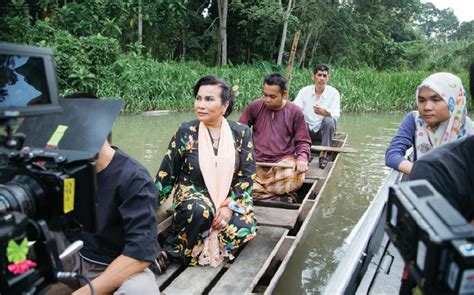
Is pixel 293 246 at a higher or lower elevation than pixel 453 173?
lower

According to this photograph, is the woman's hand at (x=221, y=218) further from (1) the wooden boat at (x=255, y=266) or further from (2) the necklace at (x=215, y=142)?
(2) the necklace at (x=215, y=142)

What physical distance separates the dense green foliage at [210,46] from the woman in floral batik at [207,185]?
4312 mm

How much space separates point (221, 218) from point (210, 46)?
14573 mm

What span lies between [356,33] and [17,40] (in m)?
13.1

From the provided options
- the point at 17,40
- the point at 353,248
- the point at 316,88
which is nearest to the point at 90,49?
the point at 17,40

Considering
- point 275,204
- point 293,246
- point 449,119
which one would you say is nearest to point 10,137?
point 293,246

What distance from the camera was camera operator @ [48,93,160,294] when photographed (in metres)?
1.72

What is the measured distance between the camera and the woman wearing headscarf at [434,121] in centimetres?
232

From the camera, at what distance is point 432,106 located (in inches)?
92.7

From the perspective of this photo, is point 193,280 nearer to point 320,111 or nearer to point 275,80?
point 275,80

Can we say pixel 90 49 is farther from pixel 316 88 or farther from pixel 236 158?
pixel 236 158

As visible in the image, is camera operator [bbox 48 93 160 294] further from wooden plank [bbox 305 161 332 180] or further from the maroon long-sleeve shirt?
wooden plank [bbox 305 161 332 180]

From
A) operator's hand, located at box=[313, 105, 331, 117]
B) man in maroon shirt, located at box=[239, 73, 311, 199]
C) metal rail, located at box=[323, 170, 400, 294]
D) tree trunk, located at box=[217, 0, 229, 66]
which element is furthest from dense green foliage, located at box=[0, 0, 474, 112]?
metal rail, located at box=[323, 170, 400, 294]

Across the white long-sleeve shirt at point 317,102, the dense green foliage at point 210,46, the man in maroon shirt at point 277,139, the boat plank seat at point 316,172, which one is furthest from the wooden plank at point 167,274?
the dense green foliage at point 210,46
